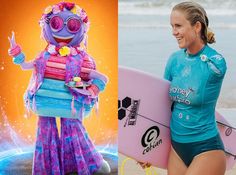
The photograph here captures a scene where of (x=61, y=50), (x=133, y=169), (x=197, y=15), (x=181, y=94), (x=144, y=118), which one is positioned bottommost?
(x=133, y=169)

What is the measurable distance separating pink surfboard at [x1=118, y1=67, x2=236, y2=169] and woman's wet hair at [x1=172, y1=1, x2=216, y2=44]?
27cm

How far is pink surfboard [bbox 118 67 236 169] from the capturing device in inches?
81.8

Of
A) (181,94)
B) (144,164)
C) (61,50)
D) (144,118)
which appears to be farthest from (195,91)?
(61,50)

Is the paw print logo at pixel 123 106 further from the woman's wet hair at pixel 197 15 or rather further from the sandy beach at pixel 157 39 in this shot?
the woman's wet hair at pixel 197 15

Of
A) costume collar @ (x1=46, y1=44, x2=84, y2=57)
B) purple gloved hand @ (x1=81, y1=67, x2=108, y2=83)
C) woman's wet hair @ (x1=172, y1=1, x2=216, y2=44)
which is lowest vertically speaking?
purple gloved hand @ (x1=81, y1=67, x2=108, y2=83)

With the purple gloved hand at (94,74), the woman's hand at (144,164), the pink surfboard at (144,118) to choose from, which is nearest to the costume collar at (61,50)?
the purple gloved hand at (94,74)

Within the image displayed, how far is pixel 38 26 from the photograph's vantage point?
2.06 m

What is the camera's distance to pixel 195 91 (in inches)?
78.7

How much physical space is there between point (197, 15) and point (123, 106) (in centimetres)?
51

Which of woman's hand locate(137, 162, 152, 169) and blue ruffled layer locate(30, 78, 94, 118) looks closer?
blue ruffled layer locate(30, 78, 94, 118)

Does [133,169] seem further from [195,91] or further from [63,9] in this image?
[63,9]

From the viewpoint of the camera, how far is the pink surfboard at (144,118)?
2078 millimetres

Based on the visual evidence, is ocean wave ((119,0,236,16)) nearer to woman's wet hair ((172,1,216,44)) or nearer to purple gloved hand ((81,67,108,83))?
woman's wet hair ((172,1,216,44))

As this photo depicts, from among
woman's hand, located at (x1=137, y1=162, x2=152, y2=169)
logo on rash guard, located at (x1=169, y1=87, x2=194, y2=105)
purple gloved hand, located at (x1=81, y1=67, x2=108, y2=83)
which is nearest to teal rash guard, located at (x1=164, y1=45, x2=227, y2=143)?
logo on rash guard, located at (x1=169, y1=87, x2=194, y2=105)
